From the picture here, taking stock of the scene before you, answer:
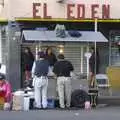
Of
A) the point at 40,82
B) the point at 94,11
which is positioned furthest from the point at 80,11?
the point at 40,82

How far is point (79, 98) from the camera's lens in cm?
2089

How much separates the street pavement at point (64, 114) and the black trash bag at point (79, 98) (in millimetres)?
543

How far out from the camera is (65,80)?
810 inches

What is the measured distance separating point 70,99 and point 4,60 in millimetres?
7248

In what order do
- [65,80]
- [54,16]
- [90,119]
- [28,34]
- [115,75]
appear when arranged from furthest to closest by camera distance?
[54,16]
[115,75]
[28,34]
[65,80]
[90,119]

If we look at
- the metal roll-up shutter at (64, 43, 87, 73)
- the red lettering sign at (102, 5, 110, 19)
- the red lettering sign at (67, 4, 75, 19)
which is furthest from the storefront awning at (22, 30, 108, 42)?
the metal roll-up shutter at (64, 43, 87, 73)

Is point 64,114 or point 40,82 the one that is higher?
point 40,82

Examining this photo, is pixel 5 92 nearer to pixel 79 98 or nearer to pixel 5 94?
pixel 5 94

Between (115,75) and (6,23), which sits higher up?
(6,23)

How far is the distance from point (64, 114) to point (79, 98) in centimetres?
206

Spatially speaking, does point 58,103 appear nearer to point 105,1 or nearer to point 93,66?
point 93,66

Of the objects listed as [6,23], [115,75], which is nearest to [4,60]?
[6,23]

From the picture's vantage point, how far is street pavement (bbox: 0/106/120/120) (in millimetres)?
17891

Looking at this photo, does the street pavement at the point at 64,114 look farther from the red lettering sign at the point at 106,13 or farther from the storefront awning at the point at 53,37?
the red lettering sign at the point at 106,13
